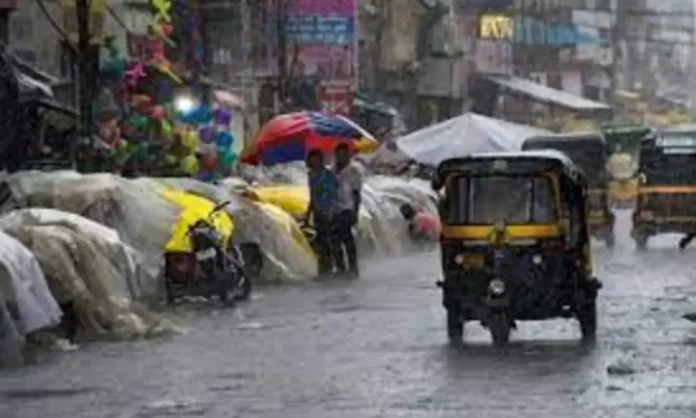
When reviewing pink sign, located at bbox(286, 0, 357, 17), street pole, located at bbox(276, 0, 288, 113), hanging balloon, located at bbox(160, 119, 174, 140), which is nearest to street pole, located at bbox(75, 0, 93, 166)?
hanging balloon, located at bbox(160, 119, 174, 140)

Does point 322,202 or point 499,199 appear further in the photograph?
point 322,202

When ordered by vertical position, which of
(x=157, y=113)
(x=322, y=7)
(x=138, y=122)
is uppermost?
(x=322, y=7)

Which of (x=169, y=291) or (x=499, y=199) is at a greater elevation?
(x=499, y=199)

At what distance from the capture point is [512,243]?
1720 cm

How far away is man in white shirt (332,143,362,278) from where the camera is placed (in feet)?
92.5

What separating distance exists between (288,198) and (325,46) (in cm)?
1841

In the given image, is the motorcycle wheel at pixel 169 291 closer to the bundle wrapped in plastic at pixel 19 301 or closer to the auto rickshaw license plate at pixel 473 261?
the bundle wrapped in plastic at pixel 19 301

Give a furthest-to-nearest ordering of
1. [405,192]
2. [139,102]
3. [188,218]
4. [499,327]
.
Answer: [405,192]
[139,102]
[188,218]
[499,327]

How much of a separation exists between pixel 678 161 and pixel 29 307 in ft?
77.4

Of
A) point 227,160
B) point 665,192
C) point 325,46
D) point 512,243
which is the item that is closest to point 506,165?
point 512,243

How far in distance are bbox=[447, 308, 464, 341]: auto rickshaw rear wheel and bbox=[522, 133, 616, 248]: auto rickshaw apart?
21133mm

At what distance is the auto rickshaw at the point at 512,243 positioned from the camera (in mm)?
17172

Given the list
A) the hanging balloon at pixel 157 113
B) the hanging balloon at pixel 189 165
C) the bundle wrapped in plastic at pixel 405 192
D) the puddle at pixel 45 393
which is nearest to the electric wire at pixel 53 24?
the hanging balloon at pixel 157 113

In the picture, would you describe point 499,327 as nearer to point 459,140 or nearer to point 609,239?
point 609,239
